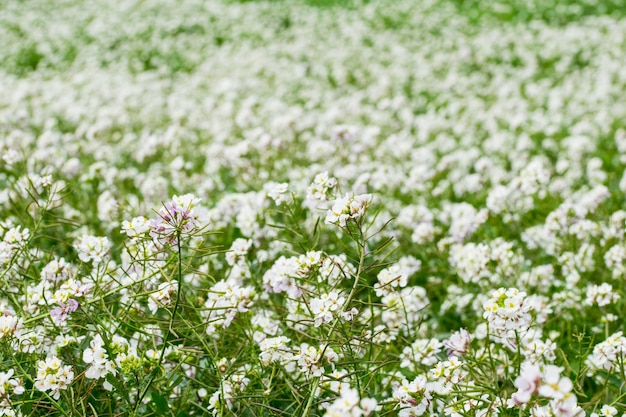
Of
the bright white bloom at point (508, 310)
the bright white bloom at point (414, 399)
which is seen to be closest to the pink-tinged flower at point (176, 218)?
the bright white bloom at point (414, 399)

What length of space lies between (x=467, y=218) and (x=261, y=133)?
5.38 ft

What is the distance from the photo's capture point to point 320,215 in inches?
111

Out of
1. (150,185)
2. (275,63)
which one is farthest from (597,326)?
(275,63)

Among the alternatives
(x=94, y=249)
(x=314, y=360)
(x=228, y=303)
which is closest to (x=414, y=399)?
(x=314, y=360)

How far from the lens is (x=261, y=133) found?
4.47 meters

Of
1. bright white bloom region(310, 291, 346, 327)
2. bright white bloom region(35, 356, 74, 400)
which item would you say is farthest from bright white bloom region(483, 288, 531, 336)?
bright white bloom region(35, 356, 74, 400)

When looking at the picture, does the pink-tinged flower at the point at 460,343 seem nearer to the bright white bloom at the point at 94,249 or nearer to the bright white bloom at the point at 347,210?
the bright white bloom at the point at 347,210

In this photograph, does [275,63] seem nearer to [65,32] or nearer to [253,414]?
[65,32]

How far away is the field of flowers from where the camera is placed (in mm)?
1924

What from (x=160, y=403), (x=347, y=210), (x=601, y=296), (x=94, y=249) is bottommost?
(x=160, y=403)

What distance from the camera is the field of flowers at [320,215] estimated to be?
6.31 feet

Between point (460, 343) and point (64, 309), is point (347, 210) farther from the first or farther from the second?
point (64, 309)

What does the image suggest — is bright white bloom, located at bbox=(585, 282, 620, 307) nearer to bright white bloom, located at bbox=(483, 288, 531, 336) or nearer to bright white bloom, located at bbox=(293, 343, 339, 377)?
bright white bloom, located at bbox=(483, 288, 531, 336)

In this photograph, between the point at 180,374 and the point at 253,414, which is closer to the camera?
the point at 253,414
